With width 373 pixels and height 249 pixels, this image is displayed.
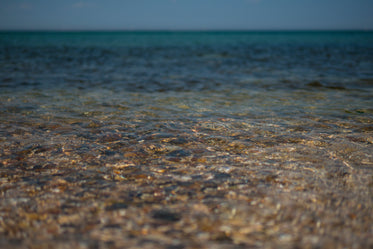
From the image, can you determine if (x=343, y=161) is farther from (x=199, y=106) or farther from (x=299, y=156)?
(x=199, y=106)

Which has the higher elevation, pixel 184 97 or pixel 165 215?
pixel 184 97

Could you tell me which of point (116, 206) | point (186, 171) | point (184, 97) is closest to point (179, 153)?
point (186, 171)

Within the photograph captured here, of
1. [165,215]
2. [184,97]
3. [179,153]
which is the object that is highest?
[184,97]

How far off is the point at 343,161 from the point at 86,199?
3902mm

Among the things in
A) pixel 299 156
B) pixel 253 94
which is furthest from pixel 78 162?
pixel 253 94

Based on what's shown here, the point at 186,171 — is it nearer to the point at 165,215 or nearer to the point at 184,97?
the point at 165,215

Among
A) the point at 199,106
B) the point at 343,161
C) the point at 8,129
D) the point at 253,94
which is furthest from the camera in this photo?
the point at 253,94

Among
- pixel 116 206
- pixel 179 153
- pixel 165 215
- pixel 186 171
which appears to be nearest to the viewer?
pixel 165 215

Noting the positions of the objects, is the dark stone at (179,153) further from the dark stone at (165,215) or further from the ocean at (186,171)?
the dark stone at (165,215)

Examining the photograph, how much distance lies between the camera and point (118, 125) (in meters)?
6.24

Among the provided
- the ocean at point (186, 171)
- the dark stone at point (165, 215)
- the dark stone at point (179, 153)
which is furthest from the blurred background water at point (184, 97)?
the dark stone at point (165, 215)

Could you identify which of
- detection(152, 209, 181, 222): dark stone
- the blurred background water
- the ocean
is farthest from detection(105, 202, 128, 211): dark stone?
the blurred background water

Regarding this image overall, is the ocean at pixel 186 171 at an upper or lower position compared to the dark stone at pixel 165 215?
upper

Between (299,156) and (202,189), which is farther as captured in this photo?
(299,156)
